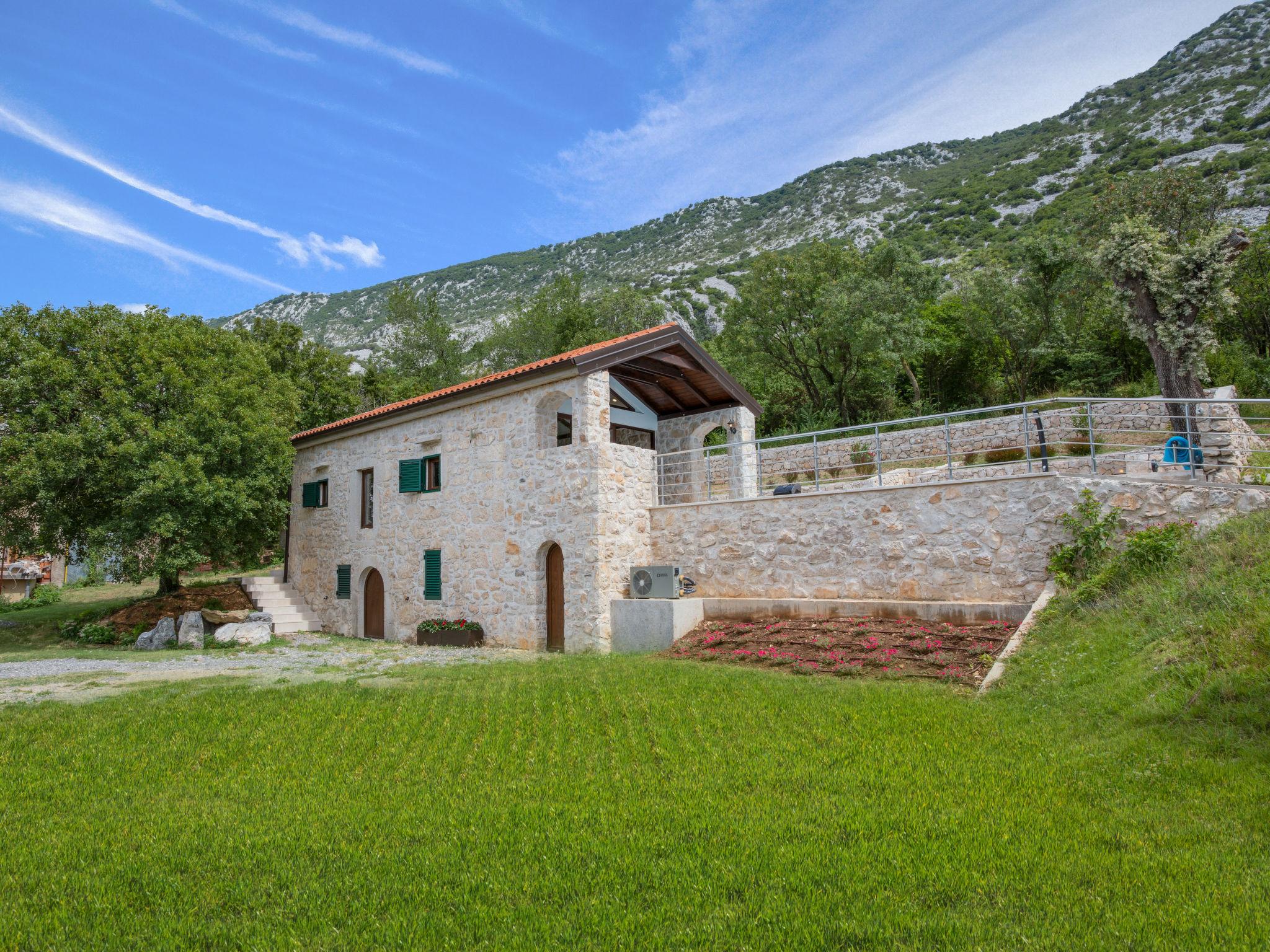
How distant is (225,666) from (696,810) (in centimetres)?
1031

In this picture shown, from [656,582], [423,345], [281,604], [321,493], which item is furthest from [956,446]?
[423,345]

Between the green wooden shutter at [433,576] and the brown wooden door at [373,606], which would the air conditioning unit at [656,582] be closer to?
the green wooden shutter at [433,576]

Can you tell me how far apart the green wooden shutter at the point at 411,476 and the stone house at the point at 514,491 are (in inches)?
1.6

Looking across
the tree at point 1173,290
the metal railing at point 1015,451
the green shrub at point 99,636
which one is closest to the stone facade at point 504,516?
the metal railing at point 1015,451

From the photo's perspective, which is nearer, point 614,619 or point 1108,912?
point 1108,912

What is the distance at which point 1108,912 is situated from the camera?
324cm

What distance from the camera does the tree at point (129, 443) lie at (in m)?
15.5

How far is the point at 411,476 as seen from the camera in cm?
1683

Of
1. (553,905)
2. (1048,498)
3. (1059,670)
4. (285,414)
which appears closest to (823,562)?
(1048,498)

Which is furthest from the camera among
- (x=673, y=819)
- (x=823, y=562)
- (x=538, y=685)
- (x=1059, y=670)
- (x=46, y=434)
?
(x=46, y=434)

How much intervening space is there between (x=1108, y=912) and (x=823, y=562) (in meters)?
9.33

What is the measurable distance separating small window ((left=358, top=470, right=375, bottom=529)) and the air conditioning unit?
8453 millimetres

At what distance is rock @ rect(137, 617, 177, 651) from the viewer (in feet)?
52.0

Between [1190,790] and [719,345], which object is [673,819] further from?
[719,345]
